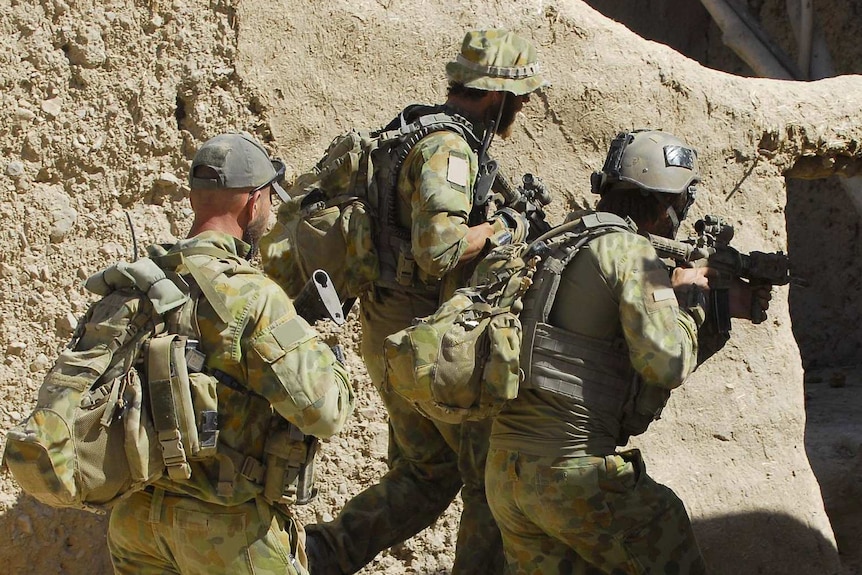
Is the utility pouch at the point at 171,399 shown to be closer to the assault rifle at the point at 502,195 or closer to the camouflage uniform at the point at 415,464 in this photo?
the camouflage uniform at the point at 415,464

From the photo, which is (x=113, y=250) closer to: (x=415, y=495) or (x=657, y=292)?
(x=415, y=495)

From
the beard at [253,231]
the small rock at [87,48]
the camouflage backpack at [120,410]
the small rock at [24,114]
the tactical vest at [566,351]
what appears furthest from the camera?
the small rock at [87,48]

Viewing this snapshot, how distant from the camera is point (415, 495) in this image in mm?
4781

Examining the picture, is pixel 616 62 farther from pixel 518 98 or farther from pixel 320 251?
pixel 320 251

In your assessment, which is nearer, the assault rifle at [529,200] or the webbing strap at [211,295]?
the webbing strap at [211,295]

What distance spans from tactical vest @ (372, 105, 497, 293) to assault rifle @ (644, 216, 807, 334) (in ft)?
2.41

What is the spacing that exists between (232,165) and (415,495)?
5.76ft

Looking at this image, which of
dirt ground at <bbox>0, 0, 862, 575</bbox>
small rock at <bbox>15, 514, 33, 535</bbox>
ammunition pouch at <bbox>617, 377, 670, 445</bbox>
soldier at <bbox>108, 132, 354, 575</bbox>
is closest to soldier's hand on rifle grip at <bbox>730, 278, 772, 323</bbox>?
ammunition pouch at <bbox>617, 377, 670, 445</bbox>

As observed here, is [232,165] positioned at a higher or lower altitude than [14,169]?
higher

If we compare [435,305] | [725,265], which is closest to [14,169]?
[435,305]

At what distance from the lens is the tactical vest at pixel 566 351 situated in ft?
13.0

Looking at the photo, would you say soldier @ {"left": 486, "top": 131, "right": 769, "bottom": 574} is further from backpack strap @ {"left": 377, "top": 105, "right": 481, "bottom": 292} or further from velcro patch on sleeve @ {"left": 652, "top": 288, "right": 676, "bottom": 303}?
backpack strap @ {"left": 377, "top": 105, "right": 481, "bottom": 292}

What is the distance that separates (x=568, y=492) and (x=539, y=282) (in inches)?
26.2

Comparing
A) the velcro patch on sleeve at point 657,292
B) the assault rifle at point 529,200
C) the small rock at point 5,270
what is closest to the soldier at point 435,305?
the assault rifle at point 529,200
